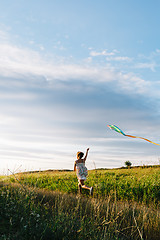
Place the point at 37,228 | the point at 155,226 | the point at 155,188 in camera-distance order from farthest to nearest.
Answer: the point at 155,188 → the point at 155,226 → the point at 37,228

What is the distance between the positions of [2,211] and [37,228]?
4.33 feet

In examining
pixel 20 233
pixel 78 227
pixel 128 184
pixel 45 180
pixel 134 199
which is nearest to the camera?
pixel 20 233

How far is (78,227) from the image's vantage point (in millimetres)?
5434

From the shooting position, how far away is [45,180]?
16422 mm

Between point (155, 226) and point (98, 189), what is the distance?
5692 millimetres

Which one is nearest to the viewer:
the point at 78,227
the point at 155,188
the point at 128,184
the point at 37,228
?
the point at 37,228

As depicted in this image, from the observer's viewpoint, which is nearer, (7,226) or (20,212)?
(7,226)

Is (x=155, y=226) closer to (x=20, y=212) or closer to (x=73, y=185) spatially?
(x=20, y=212)

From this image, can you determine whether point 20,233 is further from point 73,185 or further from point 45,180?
point 45,180

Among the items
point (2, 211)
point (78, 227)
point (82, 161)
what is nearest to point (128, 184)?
point (82, 161)

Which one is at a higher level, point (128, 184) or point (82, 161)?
Result: point (82, 161)

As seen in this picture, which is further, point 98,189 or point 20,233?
point 98,189

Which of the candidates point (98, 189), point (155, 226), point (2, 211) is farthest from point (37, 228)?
point (98, 189)

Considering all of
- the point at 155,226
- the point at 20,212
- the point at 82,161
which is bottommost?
the point at 155,226
